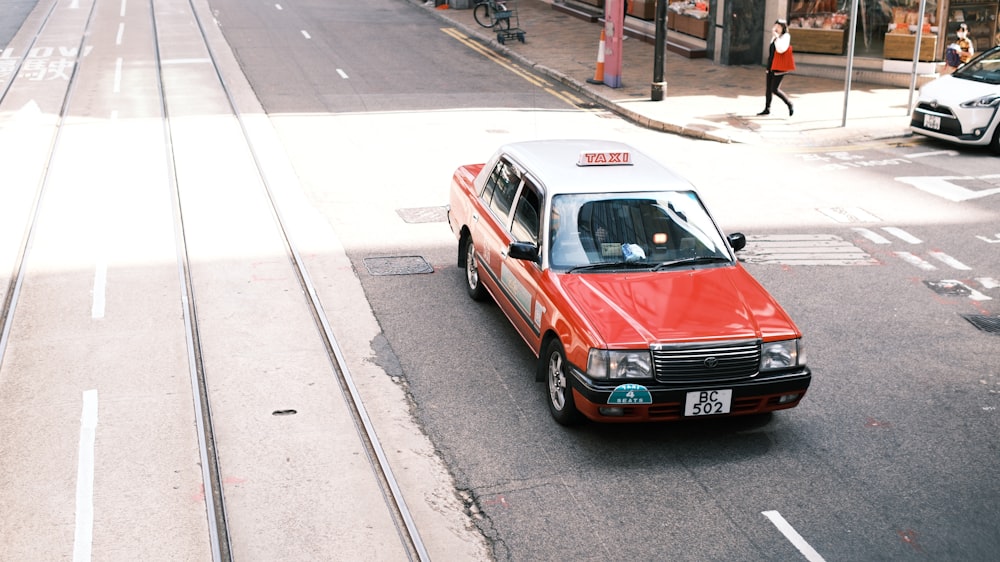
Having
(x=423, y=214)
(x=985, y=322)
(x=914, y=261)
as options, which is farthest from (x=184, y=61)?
(x=985, y=322)

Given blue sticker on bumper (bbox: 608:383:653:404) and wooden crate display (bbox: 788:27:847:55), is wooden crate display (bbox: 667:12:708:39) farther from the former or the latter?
blue sticker on bumper (bbox: 608:383:653:404)

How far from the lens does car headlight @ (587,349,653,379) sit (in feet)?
23.8

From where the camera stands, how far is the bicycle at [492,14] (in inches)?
1122

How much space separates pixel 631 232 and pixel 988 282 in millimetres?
4932

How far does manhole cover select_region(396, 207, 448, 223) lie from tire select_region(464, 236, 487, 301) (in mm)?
2714

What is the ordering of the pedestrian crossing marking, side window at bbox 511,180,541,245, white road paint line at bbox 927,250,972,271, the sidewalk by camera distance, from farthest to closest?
1. the sidewalk
2. the pedestrian crossing marking
3. white road paint line at bbox 927,250,972,271
4. side window at bbox 511,180,541,245

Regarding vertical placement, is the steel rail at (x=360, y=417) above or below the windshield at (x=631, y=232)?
below

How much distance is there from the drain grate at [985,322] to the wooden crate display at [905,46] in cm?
1304

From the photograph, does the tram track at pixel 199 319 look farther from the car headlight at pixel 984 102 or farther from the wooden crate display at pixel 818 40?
the wooden crate display at pixel 818 40

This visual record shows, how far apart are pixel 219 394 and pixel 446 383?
180 centimetres

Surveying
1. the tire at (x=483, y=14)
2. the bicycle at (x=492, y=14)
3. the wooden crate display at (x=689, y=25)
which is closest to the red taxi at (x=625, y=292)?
the wooden crate display at (x=689, y=25)

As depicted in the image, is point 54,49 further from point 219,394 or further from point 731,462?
point 731,462

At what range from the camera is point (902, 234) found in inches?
503

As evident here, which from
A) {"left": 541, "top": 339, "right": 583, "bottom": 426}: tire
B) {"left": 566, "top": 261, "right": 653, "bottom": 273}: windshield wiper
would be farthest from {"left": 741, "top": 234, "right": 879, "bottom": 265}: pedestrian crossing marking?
{"left": 541, "top": 339, "right": 583, "bottom": 426}: tire
